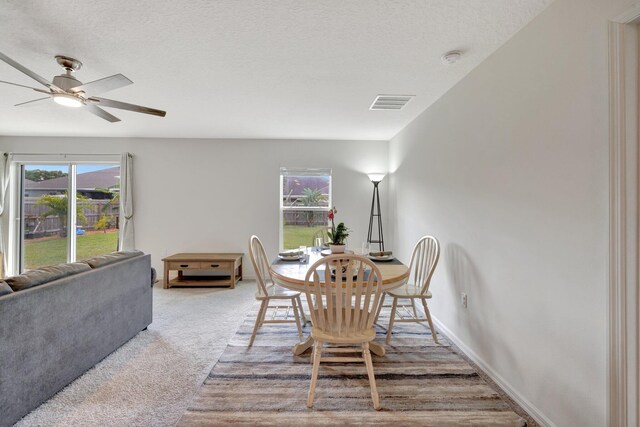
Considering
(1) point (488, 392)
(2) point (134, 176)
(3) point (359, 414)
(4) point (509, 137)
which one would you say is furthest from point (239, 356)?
(2) point (134, 176)

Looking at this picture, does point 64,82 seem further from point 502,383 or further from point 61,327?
point 502,383

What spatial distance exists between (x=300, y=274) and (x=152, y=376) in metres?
1.27

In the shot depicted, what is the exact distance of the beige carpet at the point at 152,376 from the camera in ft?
5.32

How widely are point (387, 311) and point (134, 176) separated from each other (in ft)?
14.2

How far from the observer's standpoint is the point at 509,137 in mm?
1802

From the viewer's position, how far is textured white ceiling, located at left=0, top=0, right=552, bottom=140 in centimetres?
159

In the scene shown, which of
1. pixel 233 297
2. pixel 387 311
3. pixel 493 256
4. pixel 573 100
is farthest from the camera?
pixel 233 297

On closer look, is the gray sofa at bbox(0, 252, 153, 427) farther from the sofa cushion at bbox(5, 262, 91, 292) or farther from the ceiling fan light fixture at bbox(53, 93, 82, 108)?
the ceiling fan light fixture at bbox(53, 93, 82, 108)

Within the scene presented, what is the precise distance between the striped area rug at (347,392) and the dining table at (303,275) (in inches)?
3.3

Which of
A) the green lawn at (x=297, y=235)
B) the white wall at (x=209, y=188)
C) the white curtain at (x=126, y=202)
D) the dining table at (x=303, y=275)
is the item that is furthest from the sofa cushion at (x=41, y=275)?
the green lawn at (x=297, y=235)

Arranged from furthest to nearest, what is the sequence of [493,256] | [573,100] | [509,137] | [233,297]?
[233,297]
[493,256]
[509,137]
[573,100]

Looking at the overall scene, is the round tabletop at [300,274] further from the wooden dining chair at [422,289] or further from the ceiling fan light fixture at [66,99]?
the ceiling fan light fixture at [66,99]

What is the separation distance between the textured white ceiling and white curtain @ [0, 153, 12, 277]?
1727mm

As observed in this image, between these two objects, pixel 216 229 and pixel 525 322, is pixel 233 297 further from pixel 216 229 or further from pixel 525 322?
pixel 525 322
